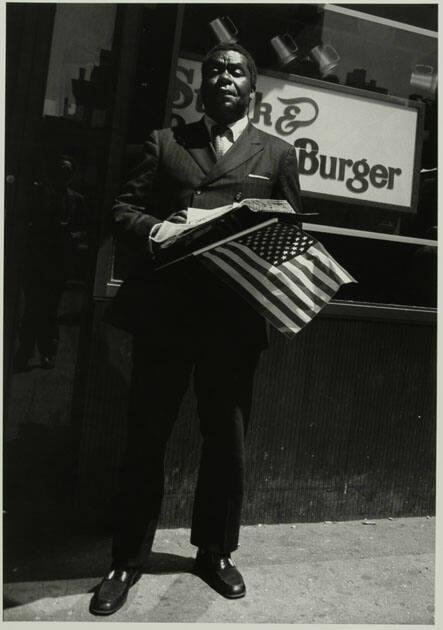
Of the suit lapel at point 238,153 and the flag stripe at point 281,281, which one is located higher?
the suit lapel at point 238,153

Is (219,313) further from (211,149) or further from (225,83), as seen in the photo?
(225,83)

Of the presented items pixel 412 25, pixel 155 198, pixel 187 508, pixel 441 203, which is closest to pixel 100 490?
pixel 187 508

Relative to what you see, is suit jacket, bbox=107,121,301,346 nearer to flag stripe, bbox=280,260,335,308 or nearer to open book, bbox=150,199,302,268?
open book, bbox=150,199,302,268

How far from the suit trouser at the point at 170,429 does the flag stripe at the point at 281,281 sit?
331 millimetres

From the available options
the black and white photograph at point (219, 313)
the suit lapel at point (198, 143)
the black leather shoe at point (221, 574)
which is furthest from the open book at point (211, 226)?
the black leather shoe at point (221, 574)

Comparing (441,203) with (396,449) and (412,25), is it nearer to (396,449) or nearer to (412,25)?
(412,25)

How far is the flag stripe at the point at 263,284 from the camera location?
2.43 meters

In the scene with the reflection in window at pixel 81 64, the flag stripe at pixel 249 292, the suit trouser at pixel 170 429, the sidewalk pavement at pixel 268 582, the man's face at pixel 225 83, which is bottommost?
the sidewalk pavement at pixel 268 582

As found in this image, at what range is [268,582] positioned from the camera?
9.57ft

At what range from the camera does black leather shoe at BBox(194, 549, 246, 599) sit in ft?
8.95

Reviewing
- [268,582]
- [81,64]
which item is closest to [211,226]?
[81,64]

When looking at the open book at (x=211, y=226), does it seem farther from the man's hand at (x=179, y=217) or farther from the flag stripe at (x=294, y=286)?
the flag stripe at (x=294, y=286)

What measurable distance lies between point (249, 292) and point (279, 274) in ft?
0.47

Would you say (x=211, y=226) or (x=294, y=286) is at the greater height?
(x=211, y=226)
